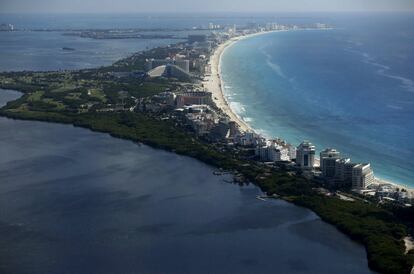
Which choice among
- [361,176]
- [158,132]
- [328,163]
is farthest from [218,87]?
[361,176]

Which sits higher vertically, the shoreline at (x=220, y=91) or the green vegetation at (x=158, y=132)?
the shoreline at (x=220, y=91)

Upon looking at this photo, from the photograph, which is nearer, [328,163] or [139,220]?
[139,220]

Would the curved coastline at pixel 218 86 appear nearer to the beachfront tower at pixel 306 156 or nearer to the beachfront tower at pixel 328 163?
the beachfront tower at pixel 306 156

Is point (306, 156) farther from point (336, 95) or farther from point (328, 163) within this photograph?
point (336, 95)

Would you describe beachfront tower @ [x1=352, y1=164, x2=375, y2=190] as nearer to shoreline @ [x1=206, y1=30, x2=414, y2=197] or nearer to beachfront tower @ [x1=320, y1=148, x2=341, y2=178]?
shoreline @ [x1=206, y1=30, x2=414, y2=197]

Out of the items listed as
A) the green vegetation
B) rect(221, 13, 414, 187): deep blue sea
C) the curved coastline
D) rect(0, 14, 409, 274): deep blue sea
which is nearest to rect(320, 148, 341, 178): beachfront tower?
the green vegetation

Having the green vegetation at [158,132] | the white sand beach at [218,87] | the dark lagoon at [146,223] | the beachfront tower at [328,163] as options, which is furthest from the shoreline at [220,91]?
the dark lagoon at [146,223]
